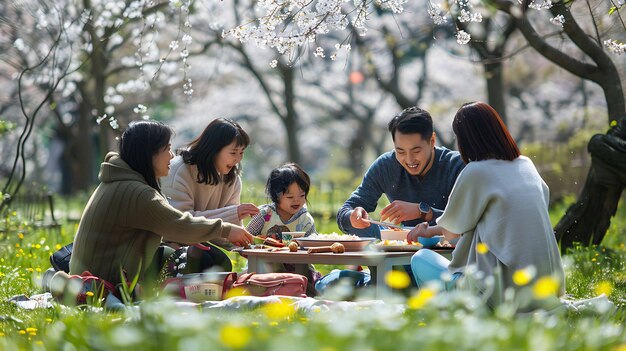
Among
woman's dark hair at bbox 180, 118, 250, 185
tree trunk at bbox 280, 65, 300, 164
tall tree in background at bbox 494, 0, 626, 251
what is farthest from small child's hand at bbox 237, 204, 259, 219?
tree trunk at bbox 280, 65, 300, 164

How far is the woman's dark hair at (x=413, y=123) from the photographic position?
5484 millimetres

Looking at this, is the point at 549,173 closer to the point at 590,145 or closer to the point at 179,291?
the point at 590,145

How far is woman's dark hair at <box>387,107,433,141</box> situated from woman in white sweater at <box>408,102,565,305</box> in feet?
3.25

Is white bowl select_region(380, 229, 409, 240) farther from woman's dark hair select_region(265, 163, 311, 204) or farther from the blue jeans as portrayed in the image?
woman's dark hair select_region(265, 163, 311, 204)

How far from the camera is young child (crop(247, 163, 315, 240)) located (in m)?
5.88

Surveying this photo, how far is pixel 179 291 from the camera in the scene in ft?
16.7

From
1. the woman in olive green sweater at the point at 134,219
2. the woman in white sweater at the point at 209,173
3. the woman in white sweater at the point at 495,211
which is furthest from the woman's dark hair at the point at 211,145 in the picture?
the woman in white sweater at the point at 495,211

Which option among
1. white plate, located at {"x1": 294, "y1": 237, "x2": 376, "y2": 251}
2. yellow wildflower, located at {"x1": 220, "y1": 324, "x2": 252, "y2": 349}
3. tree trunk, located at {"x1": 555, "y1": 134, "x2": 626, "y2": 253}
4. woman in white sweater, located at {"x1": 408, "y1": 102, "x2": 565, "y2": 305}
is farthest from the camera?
tree trunk, located at {"x1": 555, "y1": 134, "x2": 626, "y2": 253}

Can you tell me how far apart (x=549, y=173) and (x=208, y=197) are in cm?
1050

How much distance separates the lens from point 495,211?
4.34m

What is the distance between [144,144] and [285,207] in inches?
45.3

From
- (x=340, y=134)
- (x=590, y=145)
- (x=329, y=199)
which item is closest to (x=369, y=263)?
(x=590, y=145)

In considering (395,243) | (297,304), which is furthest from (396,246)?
(297,304)

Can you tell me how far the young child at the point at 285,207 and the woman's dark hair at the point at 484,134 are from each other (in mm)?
1653
